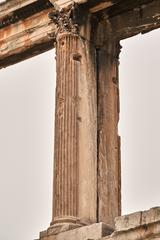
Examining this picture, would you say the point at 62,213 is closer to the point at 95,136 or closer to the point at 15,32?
the point at 95,136

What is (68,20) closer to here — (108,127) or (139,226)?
(108,127)

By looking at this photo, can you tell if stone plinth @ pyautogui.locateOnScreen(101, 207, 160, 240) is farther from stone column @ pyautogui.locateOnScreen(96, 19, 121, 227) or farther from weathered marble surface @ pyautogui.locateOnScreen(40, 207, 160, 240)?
stone column @ pyautogui.locateOnScreen(96, 19, 121, 227)

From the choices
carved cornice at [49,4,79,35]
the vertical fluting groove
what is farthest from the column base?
carved cornice at [49,4,79,35]

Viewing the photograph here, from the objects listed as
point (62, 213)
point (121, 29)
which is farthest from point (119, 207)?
point (121, 29)

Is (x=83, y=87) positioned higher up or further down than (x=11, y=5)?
further down

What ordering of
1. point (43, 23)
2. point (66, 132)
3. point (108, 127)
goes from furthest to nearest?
point (43, 23) < point (108, 127) < point (66, 132)

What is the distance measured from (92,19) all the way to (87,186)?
13.1 ft

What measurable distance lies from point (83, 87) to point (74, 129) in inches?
46.5

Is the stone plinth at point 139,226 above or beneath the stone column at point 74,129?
beneath

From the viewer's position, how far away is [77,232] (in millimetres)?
18344

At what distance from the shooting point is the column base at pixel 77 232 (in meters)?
18.1

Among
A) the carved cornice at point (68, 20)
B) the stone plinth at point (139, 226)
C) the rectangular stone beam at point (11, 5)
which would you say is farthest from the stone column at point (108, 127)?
the stone plinth at point (139, 226)

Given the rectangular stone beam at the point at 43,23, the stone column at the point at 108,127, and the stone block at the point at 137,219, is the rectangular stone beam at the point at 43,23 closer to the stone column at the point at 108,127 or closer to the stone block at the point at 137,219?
the stone column at the point at 108,127

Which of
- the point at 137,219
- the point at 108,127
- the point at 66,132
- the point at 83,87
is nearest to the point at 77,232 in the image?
the point at 137,219
